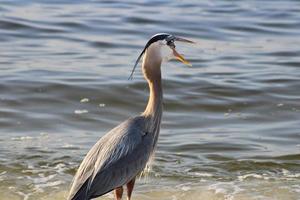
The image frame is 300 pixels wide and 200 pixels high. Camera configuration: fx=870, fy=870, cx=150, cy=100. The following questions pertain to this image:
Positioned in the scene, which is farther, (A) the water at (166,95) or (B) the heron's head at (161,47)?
(A) the water at (166,95)

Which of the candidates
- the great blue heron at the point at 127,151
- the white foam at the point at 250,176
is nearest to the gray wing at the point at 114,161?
the great blue heron at the point at 127,151

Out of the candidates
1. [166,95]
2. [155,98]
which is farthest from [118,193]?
[166,95]

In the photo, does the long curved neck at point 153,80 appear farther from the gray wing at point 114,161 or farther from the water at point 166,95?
the water at point 166,95

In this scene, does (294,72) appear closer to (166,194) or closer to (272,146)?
(272,146)

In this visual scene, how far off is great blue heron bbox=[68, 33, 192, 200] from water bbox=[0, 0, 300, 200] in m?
0.73

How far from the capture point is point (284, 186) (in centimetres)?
764

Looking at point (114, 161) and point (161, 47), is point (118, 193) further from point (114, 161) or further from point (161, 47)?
point (161, 47)

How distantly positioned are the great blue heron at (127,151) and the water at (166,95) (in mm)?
733

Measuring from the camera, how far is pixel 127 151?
6.58 m

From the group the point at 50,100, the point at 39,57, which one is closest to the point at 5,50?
the point at 39,57

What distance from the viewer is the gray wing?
631 cm

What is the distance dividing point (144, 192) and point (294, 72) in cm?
537

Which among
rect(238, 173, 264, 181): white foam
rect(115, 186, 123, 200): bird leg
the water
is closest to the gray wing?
rect(115, 186, 123, 200): bird leg

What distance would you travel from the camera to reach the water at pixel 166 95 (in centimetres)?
790
